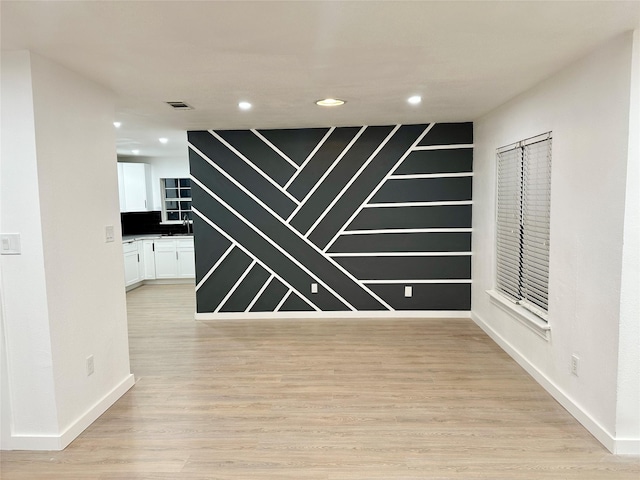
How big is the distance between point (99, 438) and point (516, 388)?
3.05 meters

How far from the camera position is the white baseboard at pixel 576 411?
253 centimetres

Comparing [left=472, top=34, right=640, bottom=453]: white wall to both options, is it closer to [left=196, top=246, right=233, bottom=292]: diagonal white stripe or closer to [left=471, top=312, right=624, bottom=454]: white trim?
[left=471, top=312, right=624, bottom=454]: white trim

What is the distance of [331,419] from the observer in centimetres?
300

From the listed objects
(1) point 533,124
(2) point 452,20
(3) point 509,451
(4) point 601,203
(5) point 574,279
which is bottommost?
(3) point 509,451

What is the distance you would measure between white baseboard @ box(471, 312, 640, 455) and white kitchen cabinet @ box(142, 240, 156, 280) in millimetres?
5876

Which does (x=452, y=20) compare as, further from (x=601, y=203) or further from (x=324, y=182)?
(x=324, y=182)

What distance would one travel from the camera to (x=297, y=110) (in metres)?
4.27

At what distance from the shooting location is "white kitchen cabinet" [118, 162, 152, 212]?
7855 mm

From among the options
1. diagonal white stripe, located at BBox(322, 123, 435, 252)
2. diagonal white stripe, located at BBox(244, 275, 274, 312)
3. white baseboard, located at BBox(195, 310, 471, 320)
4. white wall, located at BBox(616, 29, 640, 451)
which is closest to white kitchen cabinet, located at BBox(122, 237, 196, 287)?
white baseboard, located at BBox(195, 310, 471, 320)

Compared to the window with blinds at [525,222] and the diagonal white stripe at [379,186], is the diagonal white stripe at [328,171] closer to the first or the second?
the diagonal white stripe at [379,186]

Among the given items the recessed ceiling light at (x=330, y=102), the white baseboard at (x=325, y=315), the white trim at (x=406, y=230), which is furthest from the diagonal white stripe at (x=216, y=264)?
the recessed ceiling light at (x=330, y=102)

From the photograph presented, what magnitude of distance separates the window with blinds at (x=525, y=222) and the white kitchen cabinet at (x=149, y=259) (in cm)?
579

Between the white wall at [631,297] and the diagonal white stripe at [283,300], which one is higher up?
the white wall at [631,297]

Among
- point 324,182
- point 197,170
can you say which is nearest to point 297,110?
point 324,182
